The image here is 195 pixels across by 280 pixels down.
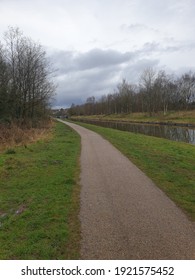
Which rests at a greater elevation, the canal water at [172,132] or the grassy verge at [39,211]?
the canal water at [172,132]

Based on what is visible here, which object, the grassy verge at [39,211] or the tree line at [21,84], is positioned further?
the tree line at [21,84]

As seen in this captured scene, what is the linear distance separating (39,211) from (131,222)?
2257 millimetres

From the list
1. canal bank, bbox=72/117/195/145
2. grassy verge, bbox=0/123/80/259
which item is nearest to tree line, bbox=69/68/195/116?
canal bank, bbox=72/117/195/145

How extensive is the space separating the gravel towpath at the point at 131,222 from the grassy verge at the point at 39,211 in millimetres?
314

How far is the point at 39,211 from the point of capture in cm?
704

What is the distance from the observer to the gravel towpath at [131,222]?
4844 millimetres

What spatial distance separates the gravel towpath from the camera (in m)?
4.84

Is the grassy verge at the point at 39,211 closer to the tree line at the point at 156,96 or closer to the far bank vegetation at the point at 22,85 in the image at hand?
the far bank vegetation at the point at 22,85

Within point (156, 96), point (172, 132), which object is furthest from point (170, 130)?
point (156, 96)

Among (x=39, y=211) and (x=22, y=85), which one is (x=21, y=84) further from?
(x=39, y=211)

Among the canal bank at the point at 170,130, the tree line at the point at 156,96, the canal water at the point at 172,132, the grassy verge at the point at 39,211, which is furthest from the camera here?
the tree line at the point at 156,96

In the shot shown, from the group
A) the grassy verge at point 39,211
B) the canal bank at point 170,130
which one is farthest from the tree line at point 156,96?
the grassy verge at point 39,211

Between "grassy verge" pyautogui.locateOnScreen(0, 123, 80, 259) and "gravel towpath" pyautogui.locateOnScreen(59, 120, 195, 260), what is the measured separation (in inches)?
12.4
